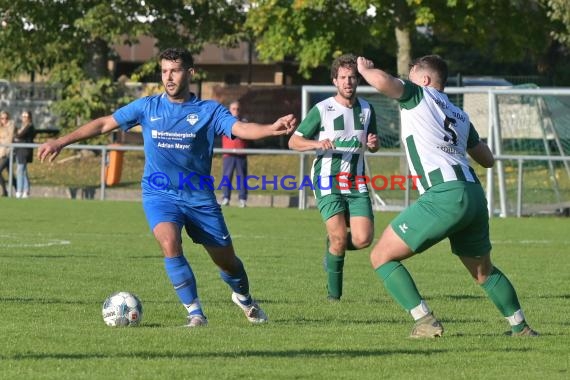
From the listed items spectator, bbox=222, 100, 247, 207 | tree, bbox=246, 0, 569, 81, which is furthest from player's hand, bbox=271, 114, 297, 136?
tree, bbox=246, 0, 569, 81

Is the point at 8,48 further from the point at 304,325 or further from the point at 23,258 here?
the point at 304,325

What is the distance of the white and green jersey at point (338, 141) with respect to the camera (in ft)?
40.0

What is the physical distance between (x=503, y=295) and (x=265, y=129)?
6.07 feet

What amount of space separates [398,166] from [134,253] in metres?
11.1

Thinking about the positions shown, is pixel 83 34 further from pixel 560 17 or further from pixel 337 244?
pixel 337 244

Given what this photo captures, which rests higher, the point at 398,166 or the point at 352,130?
the point at 352,130

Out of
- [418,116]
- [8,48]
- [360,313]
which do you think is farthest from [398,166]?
[418,116]

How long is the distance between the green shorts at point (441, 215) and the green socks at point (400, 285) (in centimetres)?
21

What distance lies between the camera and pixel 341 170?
12.2 meters

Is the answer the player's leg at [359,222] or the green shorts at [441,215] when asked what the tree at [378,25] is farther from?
the green shorts at [441,215]

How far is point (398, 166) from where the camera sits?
26.7 meters

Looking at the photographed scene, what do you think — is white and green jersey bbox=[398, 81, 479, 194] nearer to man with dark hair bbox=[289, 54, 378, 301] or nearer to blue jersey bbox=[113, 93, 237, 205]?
blue jersey bbox=[113, 93, 237, 205]

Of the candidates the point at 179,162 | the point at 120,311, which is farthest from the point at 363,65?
the point at 120,311

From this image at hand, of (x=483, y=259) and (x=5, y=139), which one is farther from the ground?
(x=483, y=259)
